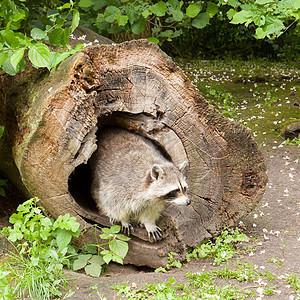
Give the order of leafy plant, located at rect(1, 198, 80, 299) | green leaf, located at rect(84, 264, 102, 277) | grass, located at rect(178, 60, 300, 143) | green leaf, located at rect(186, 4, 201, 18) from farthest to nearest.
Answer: grass, located at rect(178, 60, 300, 143) < green leaf, located at rect(186, 4, 201, 18) < green leaf, located at rect(84, 264, 102, 277) < leafy plant, located at rect(1, 198, 80, 299)

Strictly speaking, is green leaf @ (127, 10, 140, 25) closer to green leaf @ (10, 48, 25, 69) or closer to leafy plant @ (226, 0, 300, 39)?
leafy plant @ (226, 0, 300, 39)

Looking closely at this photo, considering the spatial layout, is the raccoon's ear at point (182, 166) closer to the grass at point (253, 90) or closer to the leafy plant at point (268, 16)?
the leafy plant at point (268, 16)

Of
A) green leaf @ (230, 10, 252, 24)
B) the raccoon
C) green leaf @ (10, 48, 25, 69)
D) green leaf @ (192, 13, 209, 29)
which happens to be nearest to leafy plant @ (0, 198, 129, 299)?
the raccoon

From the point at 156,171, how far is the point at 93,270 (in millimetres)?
973

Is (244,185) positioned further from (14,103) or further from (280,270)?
(14,103)

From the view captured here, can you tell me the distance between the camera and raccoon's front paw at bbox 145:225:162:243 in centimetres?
416

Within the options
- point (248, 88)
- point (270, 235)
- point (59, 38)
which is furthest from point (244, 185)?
point (248, 88)

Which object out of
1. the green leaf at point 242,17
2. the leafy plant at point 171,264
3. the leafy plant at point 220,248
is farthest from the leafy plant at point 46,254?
the green leaf at point 242,17

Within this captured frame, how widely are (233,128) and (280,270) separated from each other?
53.3 inches

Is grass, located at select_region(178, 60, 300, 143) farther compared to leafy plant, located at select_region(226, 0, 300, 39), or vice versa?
grass, located at select_region(178, 60, 300, 143)

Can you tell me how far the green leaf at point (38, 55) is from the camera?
3.45m

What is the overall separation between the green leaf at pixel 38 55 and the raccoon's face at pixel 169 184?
1.25 metres

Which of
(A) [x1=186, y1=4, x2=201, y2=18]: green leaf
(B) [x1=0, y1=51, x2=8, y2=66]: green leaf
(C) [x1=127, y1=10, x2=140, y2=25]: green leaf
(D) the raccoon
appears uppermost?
(A) [x1=186, y1=4, x2=201, y2=18]: green leaf

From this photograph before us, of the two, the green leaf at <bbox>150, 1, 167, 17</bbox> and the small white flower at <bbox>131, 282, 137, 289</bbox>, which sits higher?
the green leaf at <bbox>150, 1, 167, 17</bbox>
